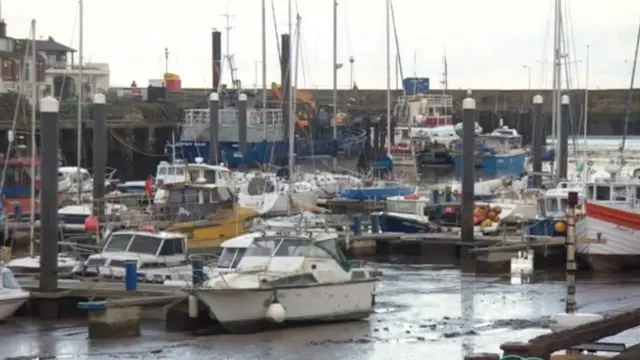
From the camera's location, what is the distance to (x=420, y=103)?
80.7 metres

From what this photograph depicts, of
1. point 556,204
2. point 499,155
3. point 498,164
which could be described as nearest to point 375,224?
point 556,204

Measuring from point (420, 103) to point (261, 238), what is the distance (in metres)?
56.1

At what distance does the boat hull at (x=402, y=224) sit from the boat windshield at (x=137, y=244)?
45.6 feet

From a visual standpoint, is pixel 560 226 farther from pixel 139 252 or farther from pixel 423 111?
pixel 423 111

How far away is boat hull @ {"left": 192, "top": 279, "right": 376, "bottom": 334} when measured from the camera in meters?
23.7

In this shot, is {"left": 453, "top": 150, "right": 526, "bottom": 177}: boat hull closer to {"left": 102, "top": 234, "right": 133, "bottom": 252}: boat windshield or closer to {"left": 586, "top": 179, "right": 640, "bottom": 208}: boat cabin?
{"left": 586, "top": 179, "right": 640, "bottom": 208}: boat cabin

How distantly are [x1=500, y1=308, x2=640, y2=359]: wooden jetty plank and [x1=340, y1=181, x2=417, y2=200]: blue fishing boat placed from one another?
3056 centimetres

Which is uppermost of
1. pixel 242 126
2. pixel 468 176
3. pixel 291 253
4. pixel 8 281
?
pixel 242 126

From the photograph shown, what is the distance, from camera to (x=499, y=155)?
256ft

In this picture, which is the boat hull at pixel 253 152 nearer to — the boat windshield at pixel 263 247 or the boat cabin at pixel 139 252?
the boat cabin at pixel 139 252

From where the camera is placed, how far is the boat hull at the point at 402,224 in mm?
41250

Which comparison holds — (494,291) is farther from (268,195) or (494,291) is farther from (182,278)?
(268,195)

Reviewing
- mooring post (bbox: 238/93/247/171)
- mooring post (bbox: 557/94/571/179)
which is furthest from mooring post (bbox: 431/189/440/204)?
mooring post (bbox: 238/93/247/171)

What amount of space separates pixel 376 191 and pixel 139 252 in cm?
2309
